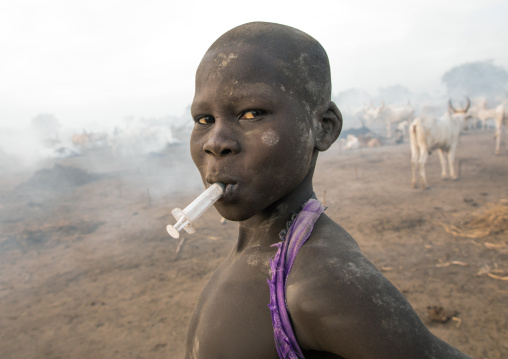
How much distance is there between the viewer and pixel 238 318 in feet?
3.79

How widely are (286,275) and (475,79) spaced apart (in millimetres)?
82760

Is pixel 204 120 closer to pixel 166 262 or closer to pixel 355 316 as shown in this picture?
pixel 355 316

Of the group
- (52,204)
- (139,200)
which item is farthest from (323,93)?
(52,204)

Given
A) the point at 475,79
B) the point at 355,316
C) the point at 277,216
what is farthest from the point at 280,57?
the point at 475,79

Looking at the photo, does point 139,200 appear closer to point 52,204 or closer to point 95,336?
point 52,204

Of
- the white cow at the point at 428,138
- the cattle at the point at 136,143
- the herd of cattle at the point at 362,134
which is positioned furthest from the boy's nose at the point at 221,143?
the cattle at the point at 136,143

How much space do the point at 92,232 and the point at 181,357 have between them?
5433 mm

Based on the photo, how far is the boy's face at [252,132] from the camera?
114 centimetres

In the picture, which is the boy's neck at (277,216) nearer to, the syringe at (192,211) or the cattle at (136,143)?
the syringe at (192,211)

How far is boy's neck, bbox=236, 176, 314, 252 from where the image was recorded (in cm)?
136

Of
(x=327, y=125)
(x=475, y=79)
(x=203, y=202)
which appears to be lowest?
(x=475, y=79)

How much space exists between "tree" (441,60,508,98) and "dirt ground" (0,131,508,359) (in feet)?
215

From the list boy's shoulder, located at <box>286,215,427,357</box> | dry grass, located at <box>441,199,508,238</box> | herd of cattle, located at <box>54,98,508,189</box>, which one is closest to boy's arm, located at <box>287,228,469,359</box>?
boy's shoulder, located at <box>286,215,427,357</box>

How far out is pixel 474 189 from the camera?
9.05 m
